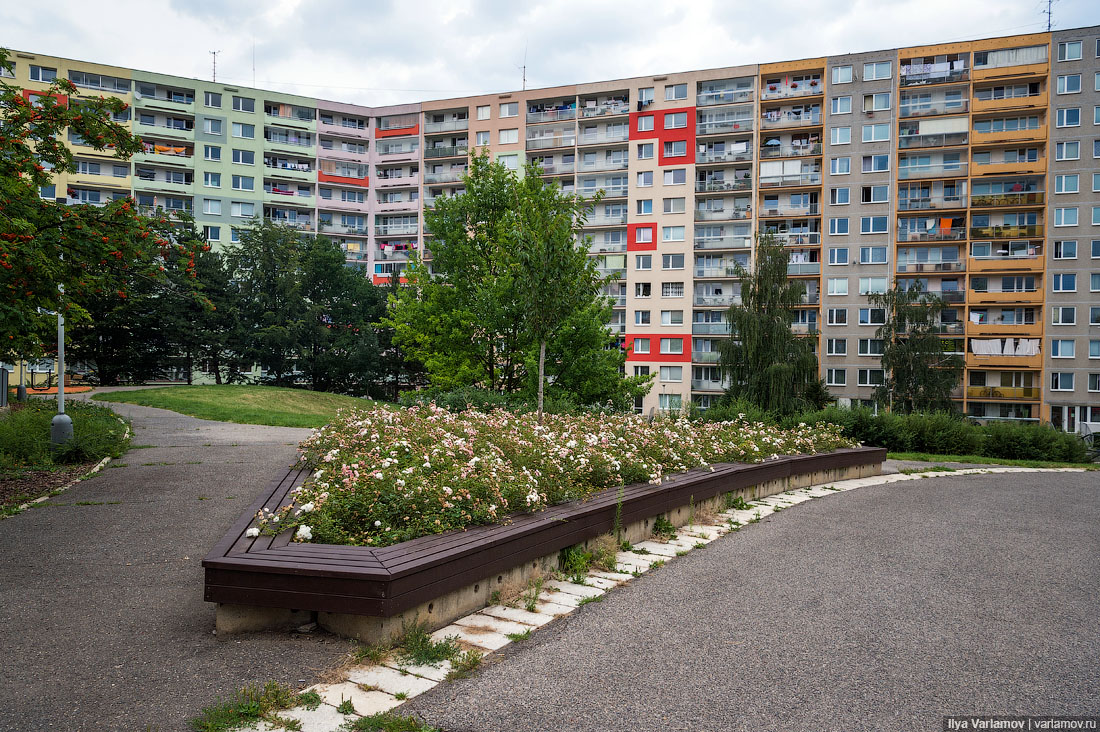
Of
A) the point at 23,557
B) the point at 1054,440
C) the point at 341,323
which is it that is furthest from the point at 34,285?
the point at 341,323

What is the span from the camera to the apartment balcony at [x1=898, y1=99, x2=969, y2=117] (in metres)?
54.5

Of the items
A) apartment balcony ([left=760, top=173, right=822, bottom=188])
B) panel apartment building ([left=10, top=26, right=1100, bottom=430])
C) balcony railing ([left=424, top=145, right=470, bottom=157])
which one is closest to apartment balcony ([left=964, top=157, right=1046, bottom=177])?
panel apartment building ([left=10, top=26, right=1100, bottom=430])

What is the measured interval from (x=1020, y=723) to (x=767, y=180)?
197 feet

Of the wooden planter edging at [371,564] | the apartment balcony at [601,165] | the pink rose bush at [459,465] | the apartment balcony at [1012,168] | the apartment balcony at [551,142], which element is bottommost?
the wooden planter edging at [371,564]

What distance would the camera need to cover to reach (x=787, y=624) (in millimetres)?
5688

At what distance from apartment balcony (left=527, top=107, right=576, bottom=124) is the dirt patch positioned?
58817mm

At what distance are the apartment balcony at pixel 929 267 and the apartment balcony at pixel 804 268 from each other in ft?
19.9

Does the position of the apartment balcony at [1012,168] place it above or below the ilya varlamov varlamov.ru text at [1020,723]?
above

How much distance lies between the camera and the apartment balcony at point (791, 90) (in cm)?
5809

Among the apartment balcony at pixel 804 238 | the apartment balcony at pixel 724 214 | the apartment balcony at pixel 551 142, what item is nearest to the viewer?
the apartment balcony at pixel 804 238

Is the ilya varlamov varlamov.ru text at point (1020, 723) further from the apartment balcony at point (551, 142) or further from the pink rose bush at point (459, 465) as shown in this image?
the apartment balcony at point (551, 142)

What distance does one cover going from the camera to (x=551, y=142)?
66125 mm

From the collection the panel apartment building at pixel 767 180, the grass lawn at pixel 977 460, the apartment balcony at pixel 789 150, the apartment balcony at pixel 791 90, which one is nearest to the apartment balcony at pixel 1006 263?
the panel apartment building at pixel 767 180

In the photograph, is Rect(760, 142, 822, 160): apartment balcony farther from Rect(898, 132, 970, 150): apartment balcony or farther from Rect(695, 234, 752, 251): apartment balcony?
Rect(695, 234, 752, 251): apartment balcony
